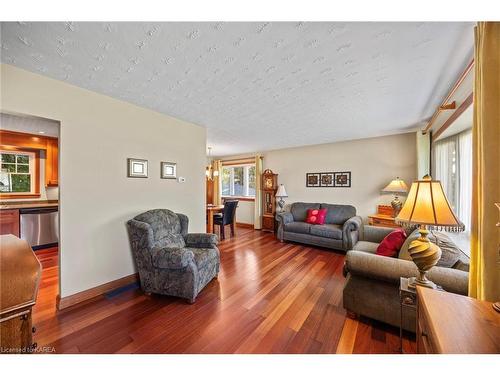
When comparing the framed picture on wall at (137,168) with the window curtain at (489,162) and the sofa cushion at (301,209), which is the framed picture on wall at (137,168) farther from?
the sofa cushion at (301,209)

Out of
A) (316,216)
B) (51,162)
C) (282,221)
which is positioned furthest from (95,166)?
(316,216)

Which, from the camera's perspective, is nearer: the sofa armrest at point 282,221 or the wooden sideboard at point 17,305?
the wooden sideboard at point 17,305

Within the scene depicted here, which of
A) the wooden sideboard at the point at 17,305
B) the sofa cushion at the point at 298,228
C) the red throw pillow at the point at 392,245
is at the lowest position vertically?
the sofa cushion at the point at 298,228

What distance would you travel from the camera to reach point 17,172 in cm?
376

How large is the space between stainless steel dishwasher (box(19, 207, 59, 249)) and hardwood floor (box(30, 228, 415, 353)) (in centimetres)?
134

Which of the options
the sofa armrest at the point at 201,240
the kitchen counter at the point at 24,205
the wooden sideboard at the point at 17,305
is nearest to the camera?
the wooden sideboard at the point at 17,305

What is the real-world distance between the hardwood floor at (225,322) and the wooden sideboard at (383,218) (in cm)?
172

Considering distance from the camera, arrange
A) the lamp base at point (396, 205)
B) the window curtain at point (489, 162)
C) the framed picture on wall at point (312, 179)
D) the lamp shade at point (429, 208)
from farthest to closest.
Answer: the framed picture on wall at point (312, 179)
the lamp base at point (396, 205)
the lamp shade at point (429, 208)
the window curtain at point (489, 162)

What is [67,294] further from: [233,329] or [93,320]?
[233,329]

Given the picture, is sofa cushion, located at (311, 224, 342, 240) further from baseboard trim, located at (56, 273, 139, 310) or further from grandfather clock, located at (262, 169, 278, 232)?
baseboard trim, located at (56, 273, 139, 310)

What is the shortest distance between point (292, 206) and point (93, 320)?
4.08 m

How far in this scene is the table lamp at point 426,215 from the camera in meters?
1.17

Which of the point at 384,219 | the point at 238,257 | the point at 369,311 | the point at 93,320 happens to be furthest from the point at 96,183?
the point at 384,219

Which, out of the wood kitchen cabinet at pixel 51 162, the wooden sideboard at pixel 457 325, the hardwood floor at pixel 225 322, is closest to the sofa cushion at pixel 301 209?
the hardwood floor at pixel 225 322
